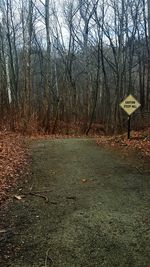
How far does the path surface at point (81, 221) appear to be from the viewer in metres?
4.27

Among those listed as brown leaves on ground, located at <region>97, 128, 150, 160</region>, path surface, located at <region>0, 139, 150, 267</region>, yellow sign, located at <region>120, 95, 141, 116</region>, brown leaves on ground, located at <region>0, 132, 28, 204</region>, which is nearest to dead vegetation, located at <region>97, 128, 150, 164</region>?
brown leaves on ground, located at <region>97, 128, 150, 160</region>

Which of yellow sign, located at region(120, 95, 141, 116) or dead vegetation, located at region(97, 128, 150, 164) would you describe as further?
yellow sign, located at region(120, 95, 141, 116)

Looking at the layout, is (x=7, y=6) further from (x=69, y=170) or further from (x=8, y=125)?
(x=69, y=170)

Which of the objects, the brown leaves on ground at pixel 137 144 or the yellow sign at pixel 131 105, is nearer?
the brown leaves on ground at pixel 137 144

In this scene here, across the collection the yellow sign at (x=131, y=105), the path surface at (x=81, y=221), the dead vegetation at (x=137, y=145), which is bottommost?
the path surface at (x=81, y=221)

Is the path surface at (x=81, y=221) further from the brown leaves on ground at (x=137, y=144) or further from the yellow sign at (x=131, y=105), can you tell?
the yellow sign at (x=131, y=105)

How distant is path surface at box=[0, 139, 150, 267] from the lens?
4.27 metres

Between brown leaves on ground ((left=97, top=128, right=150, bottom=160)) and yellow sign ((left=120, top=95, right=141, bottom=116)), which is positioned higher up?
yellow sign ((left=120, top=95, right=141, bottom=116))

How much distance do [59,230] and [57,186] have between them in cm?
253

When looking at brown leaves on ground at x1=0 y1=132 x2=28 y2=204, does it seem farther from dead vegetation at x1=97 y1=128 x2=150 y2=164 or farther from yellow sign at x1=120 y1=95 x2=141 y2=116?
yellow sign at x1=120 y1=95 x2=141 y2=116

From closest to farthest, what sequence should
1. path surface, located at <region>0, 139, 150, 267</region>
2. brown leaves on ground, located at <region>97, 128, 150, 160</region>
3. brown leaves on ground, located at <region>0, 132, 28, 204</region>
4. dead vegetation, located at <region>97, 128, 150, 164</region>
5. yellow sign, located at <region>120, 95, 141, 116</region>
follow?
path surface, located at <region>0, 139, 150, 267</region> < brown leaves on ground, located at <region>0, 132, 28, 204</region> < dead vegetation, located at <region>97, 128, 150, 164</region> < brown leaves on ground, located at <region>97, 128, 150, 160</region> < yellow sign, located at <region>120, 95, 141, 116</region>

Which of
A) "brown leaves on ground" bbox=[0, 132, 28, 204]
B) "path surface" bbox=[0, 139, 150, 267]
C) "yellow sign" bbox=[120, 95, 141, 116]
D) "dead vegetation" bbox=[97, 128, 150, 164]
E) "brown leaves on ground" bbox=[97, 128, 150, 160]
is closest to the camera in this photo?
"path surface" bbox=[0, 139, 150, 267]

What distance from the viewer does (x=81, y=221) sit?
17.9 ft

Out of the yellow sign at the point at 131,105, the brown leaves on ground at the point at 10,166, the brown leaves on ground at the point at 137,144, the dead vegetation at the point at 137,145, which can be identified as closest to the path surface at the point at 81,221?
the brown leaves on ground at the point at 10,166
